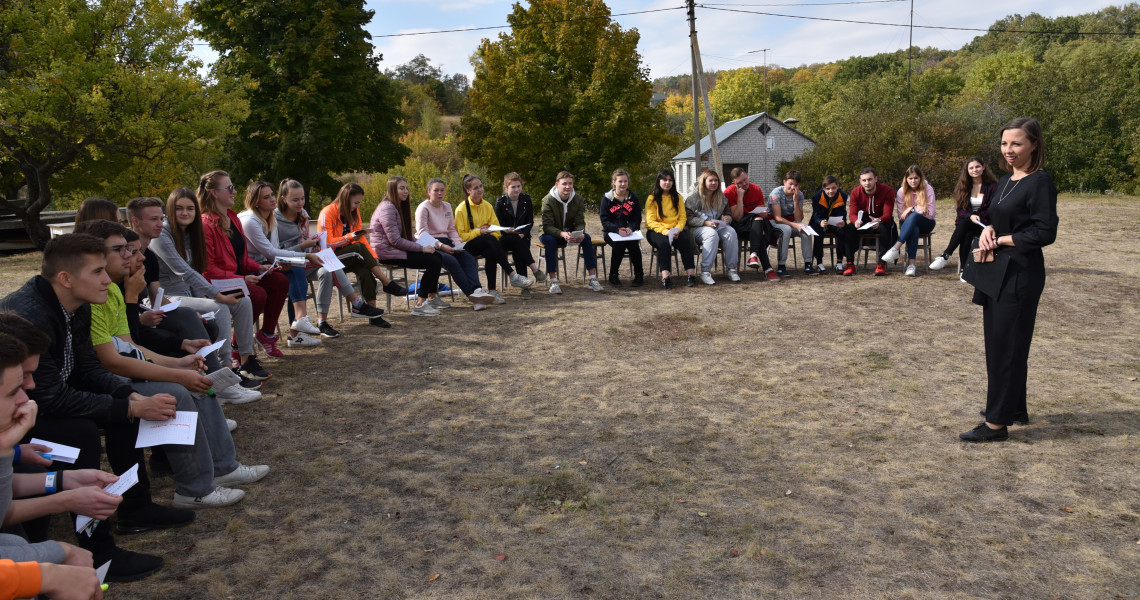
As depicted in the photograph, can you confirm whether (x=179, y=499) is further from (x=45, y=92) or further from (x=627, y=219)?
(x=45, y=92)

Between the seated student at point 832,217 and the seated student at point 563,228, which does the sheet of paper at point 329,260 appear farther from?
the seated student at point 832,217

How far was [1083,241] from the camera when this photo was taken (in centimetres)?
1262

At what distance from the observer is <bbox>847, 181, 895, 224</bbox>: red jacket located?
1036 cm

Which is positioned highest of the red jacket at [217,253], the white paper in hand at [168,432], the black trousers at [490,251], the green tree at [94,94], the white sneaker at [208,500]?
the green tree at [94,94]

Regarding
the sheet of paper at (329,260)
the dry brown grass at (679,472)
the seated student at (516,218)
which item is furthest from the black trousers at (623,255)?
the sheet of paper at (329,260)

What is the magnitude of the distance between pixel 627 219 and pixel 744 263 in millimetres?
2428

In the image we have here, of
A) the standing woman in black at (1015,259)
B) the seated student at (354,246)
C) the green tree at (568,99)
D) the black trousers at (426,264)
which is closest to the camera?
the standing woman in black at (1015,259)

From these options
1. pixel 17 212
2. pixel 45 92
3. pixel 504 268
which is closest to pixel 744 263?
pixel 504 268

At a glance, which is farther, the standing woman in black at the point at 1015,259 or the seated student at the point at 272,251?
the seated student at the point at 272,251

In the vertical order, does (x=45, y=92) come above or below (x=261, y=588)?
above

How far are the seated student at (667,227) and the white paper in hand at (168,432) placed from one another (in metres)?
7.34

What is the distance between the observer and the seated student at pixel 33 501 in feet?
6.42

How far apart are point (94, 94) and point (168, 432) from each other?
16.0 meters

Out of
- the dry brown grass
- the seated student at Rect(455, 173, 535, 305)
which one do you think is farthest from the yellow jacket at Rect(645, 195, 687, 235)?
the dry brown grass
